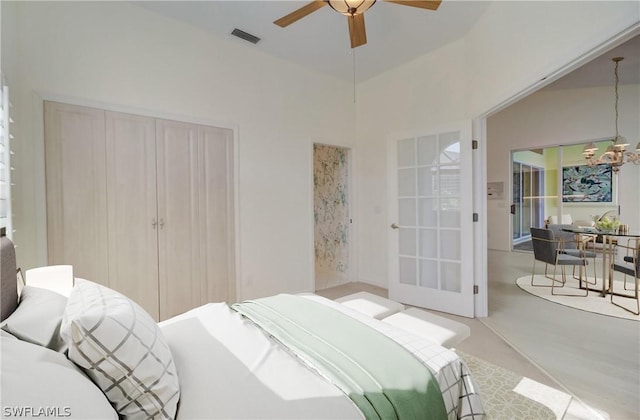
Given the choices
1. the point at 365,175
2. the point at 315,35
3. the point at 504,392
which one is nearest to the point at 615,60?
the point at 365,175

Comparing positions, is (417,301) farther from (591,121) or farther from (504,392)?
(591,121)

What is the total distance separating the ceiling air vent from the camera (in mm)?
2970

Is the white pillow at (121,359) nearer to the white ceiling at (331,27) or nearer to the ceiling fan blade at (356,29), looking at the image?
the ceiling fan blade at (356,29)

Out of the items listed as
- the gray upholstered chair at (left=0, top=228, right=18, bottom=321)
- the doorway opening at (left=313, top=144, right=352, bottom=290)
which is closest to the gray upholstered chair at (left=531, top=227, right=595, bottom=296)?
the doorway opening at (left=313, top=144, right=352, bottom=290)

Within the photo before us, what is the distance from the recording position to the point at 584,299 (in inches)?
135

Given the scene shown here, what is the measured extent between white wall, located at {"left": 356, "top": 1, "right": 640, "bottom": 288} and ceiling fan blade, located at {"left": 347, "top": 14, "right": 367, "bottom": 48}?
4.04 ft

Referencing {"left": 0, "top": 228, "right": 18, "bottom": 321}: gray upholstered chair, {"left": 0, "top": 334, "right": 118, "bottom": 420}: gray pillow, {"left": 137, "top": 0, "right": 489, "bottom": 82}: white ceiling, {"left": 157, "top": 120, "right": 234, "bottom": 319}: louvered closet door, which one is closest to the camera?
{"left": 0, "top": 334, "right": 118, "bottom": 420}: gray pillow

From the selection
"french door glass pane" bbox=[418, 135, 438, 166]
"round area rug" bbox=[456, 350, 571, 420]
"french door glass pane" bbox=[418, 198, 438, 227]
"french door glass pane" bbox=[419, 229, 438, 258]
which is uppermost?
"french door glass pane" bbox=[418, 135, 438, 166]

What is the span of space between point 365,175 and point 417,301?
192 cm

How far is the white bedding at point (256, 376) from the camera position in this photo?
88cm

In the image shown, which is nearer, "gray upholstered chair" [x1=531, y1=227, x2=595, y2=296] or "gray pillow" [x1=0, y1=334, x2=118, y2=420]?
"gray pillow" [x1=0, y1=334, x2=118, y2=420]

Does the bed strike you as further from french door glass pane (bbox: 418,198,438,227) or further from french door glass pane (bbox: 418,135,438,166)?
french door glass pane (bbox: 418,135,438,166)

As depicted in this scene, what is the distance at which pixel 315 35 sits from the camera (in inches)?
121

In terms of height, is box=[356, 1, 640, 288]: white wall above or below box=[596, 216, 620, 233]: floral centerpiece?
above
